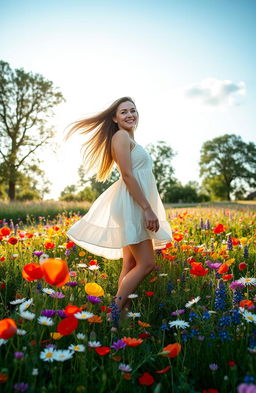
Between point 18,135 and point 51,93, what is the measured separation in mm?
3966

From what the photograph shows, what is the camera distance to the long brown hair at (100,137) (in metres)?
3.53

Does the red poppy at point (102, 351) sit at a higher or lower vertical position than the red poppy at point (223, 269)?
lower

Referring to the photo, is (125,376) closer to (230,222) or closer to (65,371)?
(65,371)

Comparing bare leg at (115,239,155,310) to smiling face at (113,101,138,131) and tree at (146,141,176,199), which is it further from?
tree at (146,141,176,199)

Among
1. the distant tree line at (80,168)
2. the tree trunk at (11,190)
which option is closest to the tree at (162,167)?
the distant tree line at (80,168)

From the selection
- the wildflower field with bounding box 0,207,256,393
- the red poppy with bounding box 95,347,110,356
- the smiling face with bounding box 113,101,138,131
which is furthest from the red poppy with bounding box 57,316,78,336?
the smiling face with bounding box 113,101,138,131

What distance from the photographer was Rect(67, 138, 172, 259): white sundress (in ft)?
9.38

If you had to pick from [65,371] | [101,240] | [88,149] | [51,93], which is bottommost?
[65,371]

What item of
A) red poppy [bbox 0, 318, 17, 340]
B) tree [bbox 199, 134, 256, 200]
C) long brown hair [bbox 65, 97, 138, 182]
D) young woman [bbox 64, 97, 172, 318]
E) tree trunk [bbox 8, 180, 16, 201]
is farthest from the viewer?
tree [bbox 199, 134, 256, 200]

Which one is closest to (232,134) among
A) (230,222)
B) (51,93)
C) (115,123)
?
(51,93)

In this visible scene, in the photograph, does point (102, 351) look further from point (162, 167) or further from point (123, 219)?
point (162, 167)

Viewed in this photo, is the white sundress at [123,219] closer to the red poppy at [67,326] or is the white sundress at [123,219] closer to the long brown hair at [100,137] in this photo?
the long brown hair at [100,137]

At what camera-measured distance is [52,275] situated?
157 cm

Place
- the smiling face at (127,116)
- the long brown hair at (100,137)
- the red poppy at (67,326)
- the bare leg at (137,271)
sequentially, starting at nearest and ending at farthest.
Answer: the red poppy at (67,326) → the bare leg at (137,271) → the smiling face at (127,116) → the long brown hair at (100,137)
